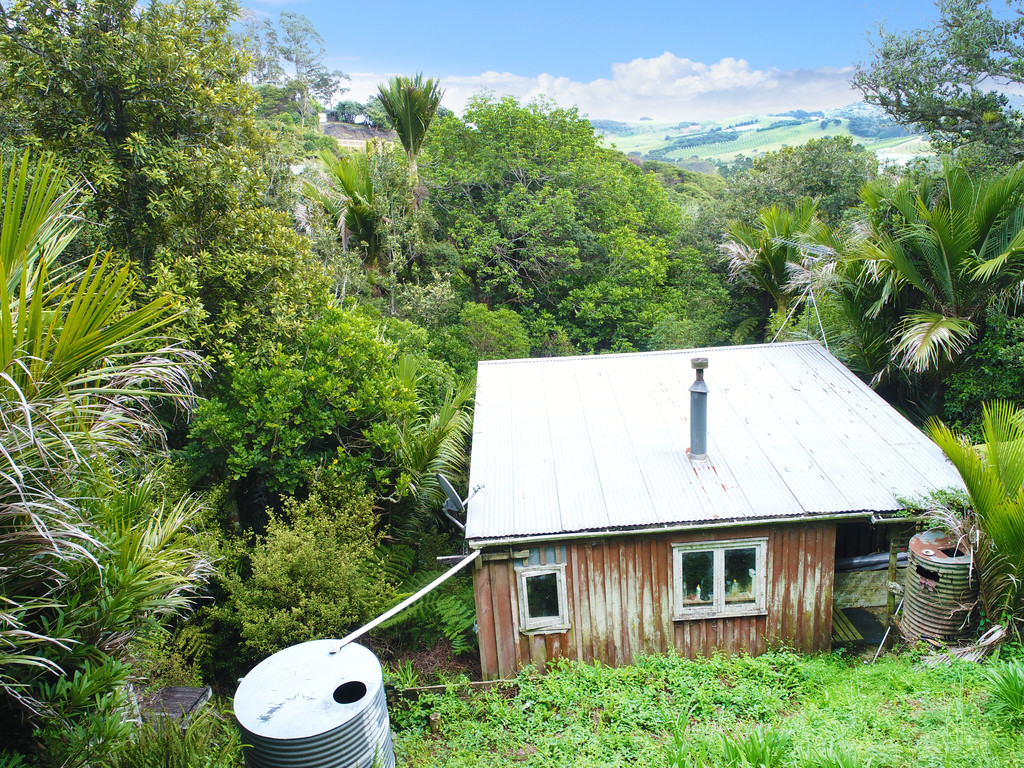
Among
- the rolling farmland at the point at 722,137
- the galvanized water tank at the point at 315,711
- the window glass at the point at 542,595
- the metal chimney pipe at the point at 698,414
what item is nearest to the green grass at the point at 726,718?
the window glass at the point at 542,595

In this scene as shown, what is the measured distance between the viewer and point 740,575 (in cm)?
736

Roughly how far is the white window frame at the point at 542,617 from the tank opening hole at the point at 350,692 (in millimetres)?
2437

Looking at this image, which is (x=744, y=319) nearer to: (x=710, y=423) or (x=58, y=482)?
(x=710, y=423)

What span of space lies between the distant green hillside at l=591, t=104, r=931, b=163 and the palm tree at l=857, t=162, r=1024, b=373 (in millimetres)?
60279

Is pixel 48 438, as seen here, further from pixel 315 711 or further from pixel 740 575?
pixel 740 575

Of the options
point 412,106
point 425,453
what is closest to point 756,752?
point 425,453

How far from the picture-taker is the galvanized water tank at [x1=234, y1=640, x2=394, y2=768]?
15.6 ft

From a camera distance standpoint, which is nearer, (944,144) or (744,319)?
(944,144)

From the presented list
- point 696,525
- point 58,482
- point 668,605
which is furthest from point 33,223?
point 668,605

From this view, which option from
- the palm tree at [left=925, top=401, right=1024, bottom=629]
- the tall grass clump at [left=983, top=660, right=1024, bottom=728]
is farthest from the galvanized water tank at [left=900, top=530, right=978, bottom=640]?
the tall grass clump at [left=983, top=660, right=1024, bottom=728]

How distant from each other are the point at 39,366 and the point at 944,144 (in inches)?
693

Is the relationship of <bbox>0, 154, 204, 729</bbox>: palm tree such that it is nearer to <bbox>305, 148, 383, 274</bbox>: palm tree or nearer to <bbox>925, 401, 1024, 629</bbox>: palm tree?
<bbox>925, 401, 1024, 629</bbox>: palm tree

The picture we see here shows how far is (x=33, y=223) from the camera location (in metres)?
3.51

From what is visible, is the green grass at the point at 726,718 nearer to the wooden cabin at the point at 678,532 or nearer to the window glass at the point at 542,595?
the wooden cabin at the point at 678,532
